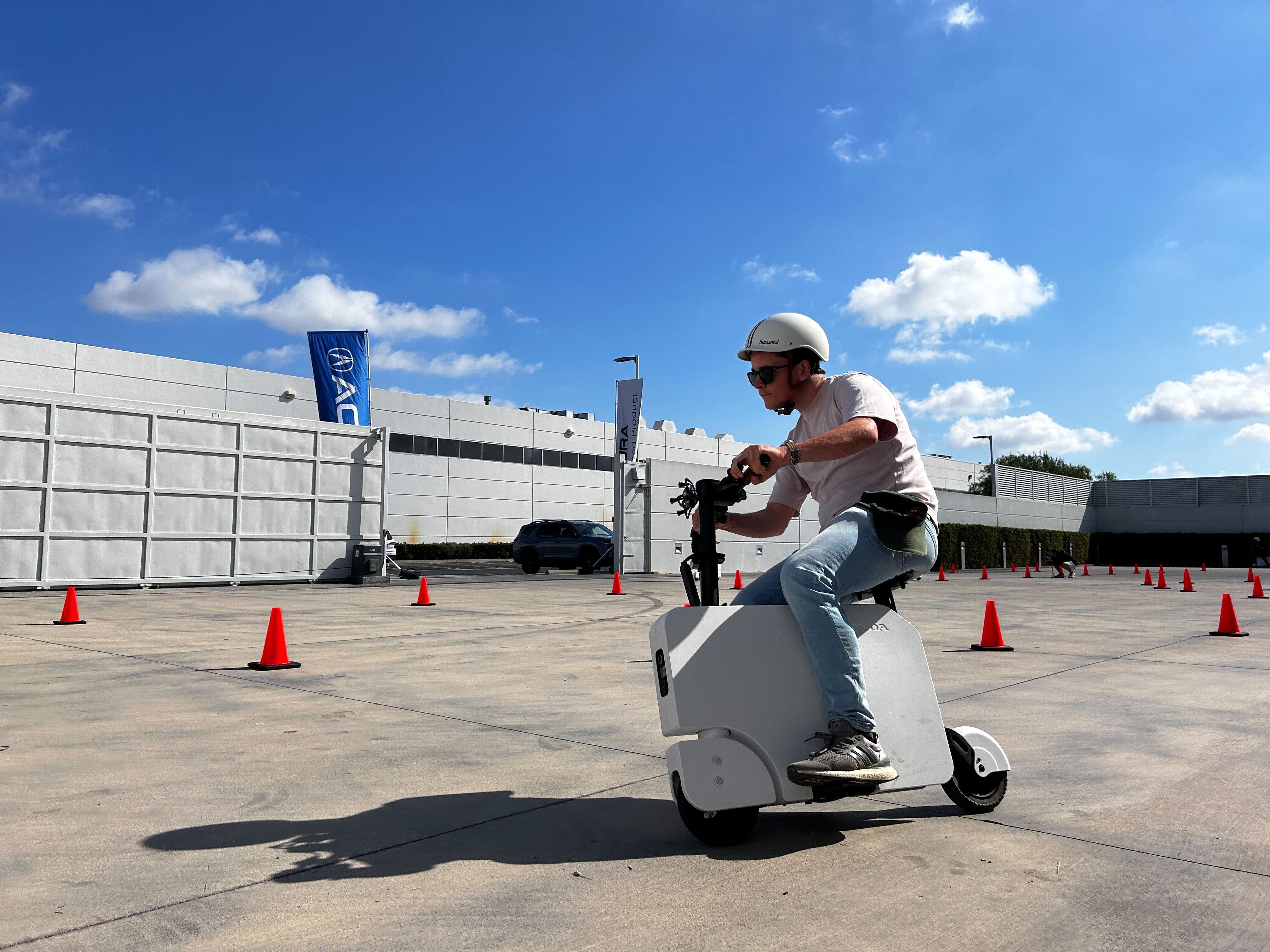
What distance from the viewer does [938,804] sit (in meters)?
3.46

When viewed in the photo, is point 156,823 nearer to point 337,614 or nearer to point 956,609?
point 337,614

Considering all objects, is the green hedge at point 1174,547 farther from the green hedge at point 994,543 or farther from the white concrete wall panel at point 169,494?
the white concrete wall panel at point 169,494

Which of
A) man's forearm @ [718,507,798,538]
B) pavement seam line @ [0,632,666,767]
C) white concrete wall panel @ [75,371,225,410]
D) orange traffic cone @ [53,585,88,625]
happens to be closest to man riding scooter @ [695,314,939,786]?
man's forearm @ [718,507,798,538]

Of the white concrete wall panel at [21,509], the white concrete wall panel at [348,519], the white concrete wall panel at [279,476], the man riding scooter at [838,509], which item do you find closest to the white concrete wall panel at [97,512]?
the white concrete wall panel at [21,509]

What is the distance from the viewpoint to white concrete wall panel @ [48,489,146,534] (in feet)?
52.9

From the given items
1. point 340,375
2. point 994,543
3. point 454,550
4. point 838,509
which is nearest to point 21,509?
point 340,375

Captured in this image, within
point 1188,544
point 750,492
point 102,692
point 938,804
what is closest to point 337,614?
point 102,692

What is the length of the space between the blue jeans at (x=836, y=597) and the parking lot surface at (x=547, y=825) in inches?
18.0

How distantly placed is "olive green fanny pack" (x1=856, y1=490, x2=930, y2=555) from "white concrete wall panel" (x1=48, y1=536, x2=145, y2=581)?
55.4ft

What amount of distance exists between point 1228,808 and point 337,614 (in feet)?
33.4

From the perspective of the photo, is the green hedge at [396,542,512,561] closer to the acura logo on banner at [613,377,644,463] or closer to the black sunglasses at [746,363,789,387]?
the acura logo on banner at [613,377,644,463]

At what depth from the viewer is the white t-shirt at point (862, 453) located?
3.10 m

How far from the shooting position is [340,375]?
2580 cm

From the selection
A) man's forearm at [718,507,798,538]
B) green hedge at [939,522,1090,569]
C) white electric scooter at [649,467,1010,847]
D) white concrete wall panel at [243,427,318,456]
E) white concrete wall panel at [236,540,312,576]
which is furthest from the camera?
green hedge at [939,522,1090,569]
